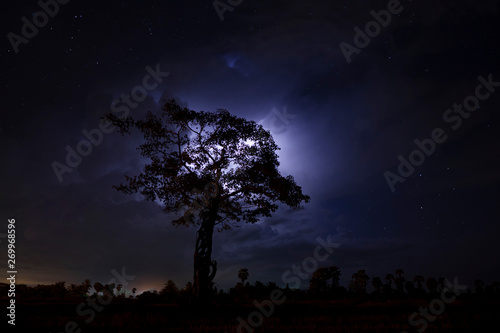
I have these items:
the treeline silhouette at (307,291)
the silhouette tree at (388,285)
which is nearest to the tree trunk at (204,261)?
the treeline silhouette at (307,291)

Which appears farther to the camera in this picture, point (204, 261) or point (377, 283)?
point (377, 283)

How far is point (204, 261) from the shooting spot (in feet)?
74.6

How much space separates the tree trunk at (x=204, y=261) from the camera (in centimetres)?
2216

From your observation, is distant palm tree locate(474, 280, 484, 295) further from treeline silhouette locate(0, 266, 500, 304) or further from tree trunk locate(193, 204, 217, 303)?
tree trunk locate(193, 204, 217, 303)

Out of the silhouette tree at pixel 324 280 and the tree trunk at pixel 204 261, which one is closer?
the tree trunk at pixel 204 261

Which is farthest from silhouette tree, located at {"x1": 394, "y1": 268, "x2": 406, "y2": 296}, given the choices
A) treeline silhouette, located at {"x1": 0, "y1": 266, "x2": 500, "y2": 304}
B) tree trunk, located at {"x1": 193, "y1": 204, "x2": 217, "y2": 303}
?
tree trunk, located at {"x1": 193, "y1": 204, "x2": 217, "y2": 303}

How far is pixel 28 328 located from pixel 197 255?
12035 millimetres

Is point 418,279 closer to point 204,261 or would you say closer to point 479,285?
point 479,285

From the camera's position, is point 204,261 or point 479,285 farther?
point 479,285

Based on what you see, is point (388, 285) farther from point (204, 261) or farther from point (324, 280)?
point (204, 261)

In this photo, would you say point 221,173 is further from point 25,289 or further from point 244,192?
point 25,289

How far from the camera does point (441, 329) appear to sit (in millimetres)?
11211

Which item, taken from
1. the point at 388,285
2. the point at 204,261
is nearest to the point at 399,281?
the point at 388,285

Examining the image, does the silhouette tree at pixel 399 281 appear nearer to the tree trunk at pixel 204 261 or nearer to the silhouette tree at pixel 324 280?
the silhouette tree at pixel 324 280
